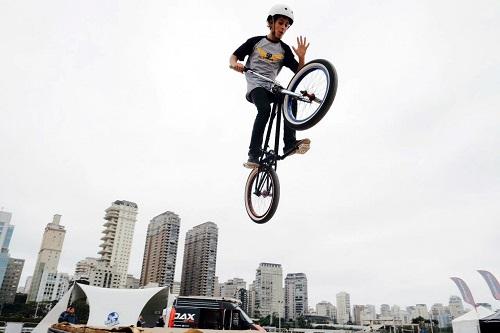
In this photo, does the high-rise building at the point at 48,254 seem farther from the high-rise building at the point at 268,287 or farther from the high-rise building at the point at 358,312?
the high-rise building at the point at 358,312

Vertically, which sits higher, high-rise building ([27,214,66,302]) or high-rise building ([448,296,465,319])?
high-rise building ([27,214,66,302])

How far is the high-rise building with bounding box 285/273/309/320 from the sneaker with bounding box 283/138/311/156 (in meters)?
151

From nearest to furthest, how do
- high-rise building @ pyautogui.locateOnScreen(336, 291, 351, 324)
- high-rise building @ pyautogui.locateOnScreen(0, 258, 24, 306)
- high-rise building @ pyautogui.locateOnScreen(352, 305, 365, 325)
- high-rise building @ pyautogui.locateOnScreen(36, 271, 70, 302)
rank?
high-rise building @ pyautogui.locateOnScreen(36, 271, 70, 302) → high-rise building @ pyautogui.locateOnScreen(0, 258, 24, 306) → high-rise building @ pyautogui.locateOnScreen(352, 305, 365, 325) → high-rise building @ pyautogui.locateOnScreen(336, 291, 351, 324)

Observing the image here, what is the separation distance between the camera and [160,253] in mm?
114125

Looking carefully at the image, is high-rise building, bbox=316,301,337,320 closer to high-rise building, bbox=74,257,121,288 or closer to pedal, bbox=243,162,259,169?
high-rise building, bbox=74,257,121,288

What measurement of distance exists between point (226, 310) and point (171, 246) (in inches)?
4054

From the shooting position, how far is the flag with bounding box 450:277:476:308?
86.9ft

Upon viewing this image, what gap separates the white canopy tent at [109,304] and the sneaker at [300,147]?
74.8 ft

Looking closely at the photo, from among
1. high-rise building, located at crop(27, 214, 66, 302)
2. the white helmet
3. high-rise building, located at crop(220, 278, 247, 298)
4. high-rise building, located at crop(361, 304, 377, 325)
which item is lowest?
high-rise building, located at crop(361, 304, 377, 325)

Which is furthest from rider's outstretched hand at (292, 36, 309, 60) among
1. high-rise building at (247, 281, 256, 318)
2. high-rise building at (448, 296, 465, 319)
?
high-rise building at (448, 296, 465, 319)

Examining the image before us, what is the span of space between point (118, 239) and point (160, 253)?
3074cm

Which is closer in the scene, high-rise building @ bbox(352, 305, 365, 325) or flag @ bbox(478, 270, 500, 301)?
flag @ bbox(478, 270, 500, 301)

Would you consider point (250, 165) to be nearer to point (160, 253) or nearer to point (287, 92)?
point (287, 92)

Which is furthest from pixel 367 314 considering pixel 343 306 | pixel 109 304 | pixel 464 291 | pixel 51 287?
pixel 109 304
